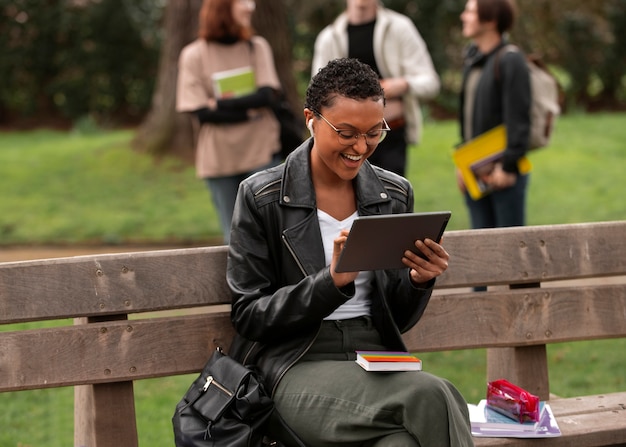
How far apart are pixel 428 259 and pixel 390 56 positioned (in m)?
3.81

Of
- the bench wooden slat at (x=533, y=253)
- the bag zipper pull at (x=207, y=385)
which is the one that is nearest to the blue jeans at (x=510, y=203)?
the bench wooden slat at (x=533, y=253)

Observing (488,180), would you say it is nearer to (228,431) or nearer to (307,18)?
(228,431)

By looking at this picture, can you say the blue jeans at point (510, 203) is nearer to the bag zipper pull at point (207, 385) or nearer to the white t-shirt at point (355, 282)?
the white t-shirt at point (355, 282)

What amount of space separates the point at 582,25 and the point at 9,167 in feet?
32.9

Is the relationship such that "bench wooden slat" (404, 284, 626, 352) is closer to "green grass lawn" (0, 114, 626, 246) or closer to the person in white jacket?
the person in white jacket

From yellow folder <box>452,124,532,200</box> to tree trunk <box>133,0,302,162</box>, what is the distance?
5159 mm

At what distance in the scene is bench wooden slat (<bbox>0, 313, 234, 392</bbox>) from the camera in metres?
3.90

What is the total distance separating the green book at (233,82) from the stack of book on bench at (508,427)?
3.71 meters

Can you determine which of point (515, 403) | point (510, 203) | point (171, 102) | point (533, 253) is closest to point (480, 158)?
point (510, 203)

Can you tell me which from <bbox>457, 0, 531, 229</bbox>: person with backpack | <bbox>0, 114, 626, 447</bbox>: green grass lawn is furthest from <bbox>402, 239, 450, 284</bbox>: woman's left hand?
<bbox>457, 0, 531, 229</bbox>: person with backpack

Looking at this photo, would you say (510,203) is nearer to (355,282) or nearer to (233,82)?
(233,82)

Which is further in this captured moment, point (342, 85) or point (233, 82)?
point (233, 82)

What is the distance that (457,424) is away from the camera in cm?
347

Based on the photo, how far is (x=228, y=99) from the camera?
7305mm
